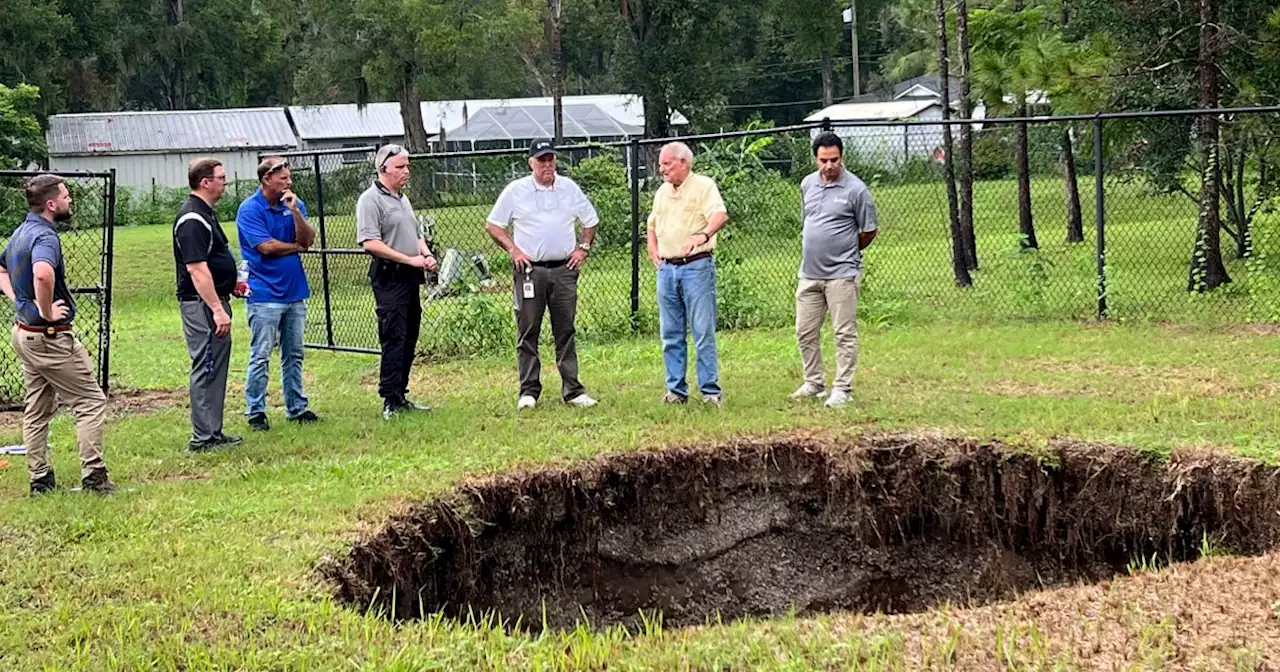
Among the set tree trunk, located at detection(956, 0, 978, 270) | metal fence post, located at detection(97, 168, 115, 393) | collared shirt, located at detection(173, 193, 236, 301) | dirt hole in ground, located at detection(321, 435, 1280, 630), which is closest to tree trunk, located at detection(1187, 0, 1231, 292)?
tree trunk, located at detection(956, 0, 978, 270)

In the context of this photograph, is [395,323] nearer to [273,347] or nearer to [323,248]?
[273,347]

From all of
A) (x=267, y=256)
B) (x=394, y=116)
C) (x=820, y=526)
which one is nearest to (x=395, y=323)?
(x=267, y=256)

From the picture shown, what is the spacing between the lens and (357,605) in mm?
4609

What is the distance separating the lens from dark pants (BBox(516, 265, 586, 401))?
7629 millimetres

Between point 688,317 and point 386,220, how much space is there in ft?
6.69

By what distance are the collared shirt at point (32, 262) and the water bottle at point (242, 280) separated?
1187 millimetres

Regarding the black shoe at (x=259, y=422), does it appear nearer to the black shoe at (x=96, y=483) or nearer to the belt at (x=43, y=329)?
the black shoe at (x=96, y=483)

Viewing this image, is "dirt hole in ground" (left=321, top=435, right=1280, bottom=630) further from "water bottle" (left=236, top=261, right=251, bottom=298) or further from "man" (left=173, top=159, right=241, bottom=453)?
"water bottle" (left=236, top=261, right=251, bottom=298)

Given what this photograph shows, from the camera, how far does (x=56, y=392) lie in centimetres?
604

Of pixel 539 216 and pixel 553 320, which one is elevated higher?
pixel 539 216

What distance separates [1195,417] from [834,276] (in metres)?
2.23

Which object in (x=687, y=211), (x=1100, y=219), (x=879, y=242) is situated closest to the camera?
(x=687, y=211)

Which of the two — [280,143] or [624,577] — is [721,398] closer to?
[624,577]

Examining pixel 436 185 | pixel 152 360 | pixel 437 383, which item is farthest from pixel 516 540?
pixel 152 360
